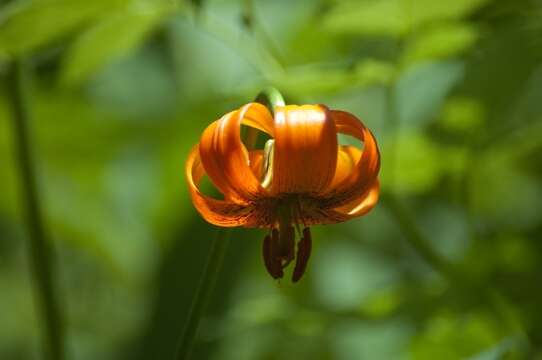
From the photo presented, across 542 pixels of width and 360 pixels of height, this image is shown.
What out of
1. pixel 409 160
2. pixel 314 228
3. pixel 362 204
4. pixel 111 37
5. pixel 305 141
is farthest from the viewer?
pixel 314 228

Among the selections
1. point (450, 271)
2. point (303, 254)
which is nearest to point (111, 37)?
point (303, 254)

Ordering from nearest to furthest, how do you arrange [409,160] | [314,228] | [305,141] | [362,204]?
[305,141] → [362,204] → [409,160] → [314,228]

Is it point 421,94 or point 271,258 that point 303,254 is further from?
point 421,94

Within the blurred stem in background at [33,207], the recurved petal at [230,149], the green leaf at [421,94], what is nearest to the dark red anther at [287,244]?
the recurved petal at [230,149]

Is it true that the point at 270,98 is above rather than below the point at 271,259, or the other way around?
above

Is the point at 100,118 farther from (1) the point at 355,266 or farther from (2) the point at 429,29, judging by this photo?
(2) the point at 429,29

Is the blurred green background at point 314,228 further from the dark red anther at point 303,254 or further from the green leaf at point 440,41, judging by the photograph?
the dark red anther at point 303,254

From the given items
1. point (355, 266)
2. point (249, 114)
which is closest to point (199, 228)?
point (355, 266)

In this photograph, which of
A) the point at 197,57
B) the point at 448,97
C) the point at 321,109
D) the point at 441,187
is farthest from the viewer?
the point at 197,57
